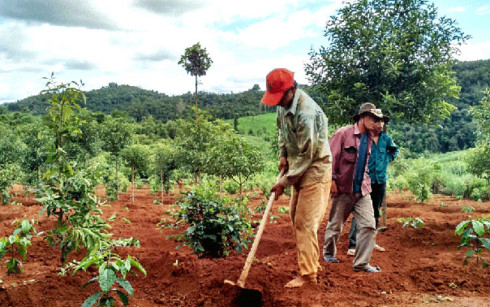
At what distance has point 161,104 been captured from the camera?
72.6 meters

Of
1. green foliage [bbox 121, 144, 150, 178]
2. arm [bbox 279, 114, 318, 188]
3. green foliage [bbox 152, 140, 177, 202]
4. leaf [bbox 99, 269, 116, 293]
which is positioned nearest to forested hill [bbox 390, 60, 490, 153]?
green foliage [bbox 152, 140, 177, 202]

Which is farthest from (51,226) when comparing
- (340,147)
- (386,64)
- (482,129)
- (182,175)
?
(482,129)

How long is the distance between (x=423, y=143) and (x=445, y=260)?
32.1 metres

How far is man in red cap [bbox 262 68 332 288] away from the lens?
12.4 ft

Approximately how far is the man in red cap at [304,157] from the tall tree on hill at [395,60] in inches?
113

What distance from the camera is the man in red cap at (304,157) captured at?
12.4 ft

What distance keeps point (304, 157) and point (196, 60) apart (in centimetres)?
2128

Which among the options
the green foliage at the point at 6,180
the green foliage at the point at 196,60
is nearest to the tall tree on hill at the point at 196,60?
the green foliage at the point at 196,60

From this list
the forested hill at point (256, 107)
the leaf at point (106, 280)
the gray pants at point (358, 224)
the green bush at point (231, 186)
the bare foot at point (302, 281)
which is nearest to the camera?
the leaf at point (106, 280)

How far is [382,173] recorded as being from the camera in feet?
17.8

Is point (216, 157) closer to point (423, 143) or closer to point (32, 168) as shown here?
point (32, 168)

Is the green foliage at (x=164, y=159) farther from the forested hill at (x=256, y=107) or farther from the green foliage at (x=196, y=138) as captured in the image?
the forested hill at (x=256, y=107)

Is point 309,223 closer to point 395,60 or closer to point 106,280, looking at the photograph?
point 106,280

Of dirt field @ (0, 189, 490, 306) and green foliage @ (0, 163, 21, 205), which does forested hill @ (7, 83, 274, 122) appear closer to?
green foliage @ (0, 163, 21, 205)
